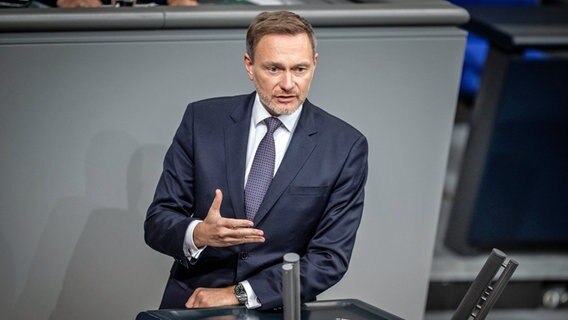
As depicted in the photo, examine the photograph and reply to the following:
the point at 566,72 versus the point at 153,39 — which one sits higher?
the point at 153,39

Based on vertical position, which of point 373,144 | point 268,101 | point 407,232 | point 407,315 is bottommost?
point 407,315

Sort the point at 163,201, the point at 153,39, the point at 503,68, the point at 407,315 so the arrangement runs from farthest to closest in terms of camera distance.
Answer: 1. the point at 503,68
2. the point at 407,315
3. the point at 153,39
4. the point at 163,201

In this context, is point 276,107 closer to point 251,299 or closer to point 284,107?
point 284,107

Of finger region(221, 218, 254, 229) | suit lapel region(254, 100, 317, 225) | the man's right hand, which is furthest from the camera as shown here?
the man's right hand

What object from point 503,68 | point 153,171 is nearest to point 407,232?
point 153,171

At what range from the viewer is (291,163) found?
273 cm

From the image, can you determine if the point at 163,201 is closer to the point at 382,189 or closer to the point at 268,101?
the point at 268,101

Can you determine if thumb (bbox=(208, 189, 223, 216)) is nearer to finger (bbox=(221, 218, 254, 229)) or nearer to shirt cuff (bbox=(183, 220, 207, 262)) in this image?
finger (bbox=(221, 218, 254, 229))

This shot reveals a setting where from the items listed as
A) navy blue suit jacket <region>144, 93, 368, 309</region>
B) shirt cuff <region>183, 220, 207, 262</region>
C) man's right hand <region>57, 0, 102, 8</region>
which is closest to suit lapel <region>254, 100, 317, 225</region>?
navy blue suit jacket <region>144, 93, 368, 309</region>

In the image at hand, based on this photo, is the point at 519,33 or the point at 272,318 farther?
the point at 519,33

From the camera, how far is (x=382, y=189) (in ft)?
11.9

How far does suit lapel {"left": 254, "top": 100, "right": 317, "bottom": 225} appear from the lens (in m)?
2.73

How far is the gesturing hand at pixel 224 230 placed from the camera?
2512 millimetres

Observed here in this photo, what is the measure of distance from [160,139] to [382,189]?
0.70 meters
